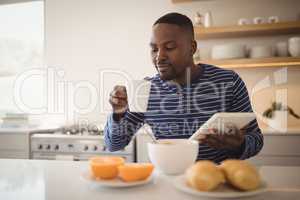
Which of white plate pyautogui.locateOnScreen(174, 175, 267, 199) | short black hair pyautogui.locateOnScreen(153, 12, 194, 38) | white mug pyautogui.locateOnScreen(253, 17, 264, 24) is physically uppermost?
white mug pyautogui.locateOnScreen(253, 17, 264, 24)

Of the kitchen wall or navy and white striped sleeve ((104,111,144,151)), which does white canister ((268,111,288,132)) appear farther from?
navy and white striped sleeve ((104,111,144,151))

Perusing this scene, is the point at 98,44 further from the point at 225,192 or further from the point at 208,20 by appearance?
the point at 225,192

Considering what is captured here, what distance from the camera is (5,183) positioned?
0.84 m

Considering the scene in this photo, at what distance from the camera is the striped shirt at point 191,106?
129 centimetres

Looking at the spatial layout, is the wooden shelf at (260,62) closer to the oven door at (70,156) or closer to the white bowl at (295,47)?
the white bowl at (295,47)

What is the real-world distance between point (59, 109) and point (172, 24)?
84.1 inches

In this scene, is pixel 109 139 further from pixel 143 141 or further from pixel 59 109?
pixel 59 109

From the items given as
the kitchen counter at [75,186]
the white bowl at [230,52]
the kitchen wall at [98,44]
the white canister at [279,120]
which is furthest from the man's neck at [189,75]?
the kitchen wall at [98,44]

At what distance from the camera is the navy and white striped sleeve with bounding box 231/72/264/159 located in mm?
1080

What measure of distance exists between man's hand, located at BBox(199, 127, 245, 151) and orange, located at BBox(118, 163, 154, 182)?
0.77 feet

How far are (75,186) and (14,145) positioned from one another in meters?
2.02

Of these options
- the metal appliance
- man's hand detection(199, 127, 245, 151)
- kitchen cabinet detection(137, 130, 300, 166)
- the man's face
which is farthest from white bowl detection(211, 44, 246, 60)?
man's hand detection(199, 127, 245, 151)

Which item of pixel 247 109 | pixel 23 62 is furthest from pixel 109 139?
pixel 23 62

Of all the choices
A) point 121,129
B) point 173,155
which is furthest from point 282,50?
point 173,155
